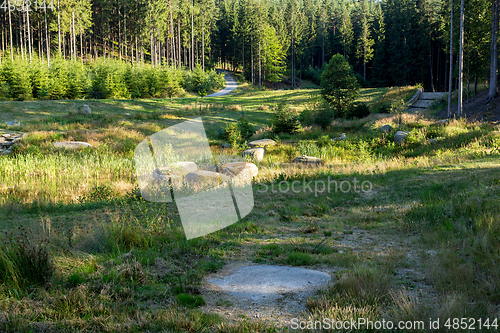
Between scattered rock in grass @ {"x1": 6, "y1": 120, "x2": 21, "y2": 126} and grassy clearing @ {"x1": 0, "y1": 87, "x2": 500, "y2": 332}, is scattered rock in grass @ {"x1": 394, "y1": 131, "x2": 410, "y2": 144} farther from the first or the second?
scattered rock in grass @ {"x1": 6, "y1": 120, "x2": 21, "y2": 126}

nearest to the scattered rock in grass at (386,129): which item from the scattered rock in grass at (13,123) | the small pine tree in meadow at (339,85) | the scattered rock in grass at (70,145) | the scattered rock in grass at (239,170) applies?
the small pine tree in meadow at (339,85)

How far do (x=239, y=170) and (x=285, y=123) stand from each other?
47.5ft

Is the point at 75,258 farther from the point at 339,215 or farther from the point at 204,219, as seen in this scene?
the point at 339,215

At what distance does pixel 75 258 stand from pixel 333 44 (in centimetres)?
8784

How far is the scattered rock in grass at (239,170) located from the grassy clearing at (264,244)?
23.7 inches

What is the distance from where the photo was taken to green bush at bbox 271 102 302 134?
26.5 metres

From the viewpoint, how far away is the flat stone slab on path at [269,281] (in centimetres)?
430

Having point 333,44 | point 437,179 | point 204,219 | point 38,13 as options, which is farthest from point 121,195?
point 333,44

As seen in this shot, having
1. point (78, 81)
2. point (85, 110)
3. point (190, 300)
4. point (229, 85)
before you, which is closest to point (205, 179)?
point (190, 300)

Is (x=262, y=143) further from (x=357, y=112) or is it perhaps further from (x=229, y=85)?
(x=229, y=85)

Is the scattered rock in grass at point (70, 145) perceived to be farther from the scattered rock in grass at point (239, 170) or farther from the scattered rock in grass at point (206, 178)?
the scattered rock in grass at point (206, 178)

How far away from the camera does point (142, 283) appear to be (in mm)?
4547

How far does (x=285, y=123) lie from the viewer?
2661cm

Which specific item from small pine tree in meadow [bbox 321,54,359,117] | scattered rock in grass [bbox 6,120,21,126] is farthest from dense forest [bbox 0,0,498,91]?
scattered rock in grass [bbox 6,120,21,126]
